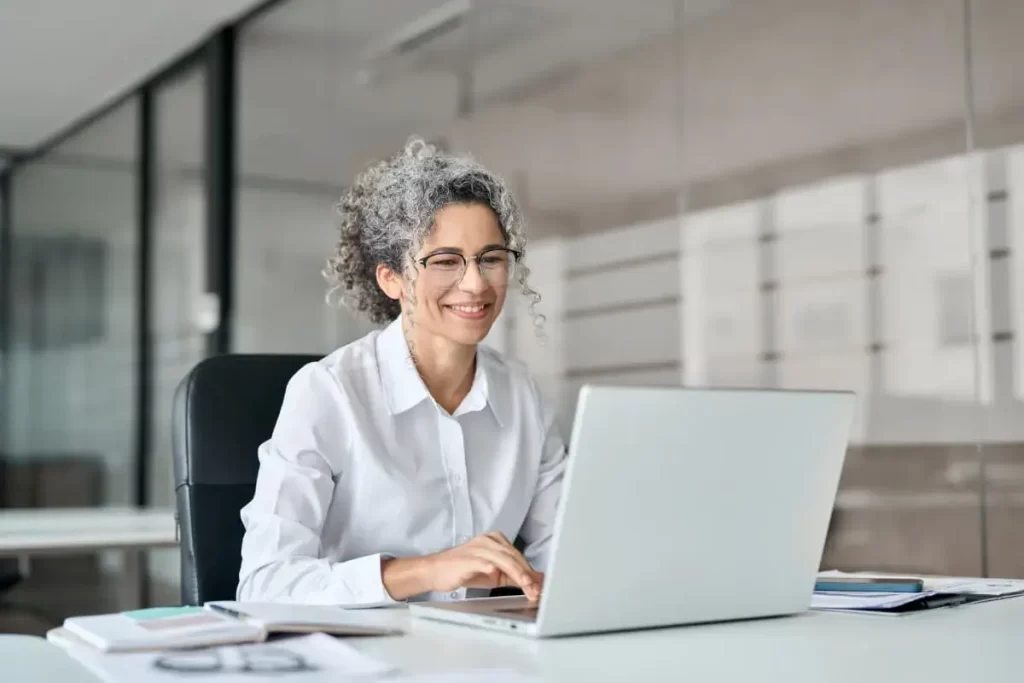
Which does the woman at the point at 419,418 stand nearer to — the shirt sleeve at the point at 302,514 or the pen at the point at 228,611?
the shirt sleeve at the point at 302,514

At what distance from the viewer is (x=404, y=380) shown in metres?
1.82

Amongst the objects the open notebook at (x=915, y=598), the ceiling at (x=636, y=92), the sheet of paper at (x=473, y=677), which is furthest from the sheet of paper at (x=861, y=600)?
the ceiling at (x=636, y=92)

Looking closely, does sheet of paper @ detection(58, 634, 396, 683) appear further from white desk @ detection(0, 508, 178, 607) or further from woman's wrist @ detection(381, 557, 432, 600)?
white desk @ detection(0, 508, 178, 607)

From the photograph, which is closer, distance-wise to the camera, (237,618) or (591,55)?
(237,618)

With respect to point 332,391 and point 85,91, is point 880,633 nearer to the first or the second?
point 332,391

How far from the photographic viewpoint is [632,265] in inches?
146

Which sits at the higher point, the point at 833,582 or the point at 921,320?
the point at 921,320

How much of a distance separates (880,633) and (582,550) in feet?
1.13

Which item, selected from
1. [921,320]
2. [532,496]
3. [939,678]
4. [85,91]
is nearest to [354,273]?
[532,496]

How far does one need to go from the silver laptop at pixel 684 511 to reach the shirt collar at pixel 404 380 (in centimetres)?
49

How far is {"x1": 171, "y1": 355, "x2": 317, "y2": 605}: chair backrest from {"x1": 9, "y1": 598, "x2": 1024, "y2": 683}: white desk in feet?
2.14

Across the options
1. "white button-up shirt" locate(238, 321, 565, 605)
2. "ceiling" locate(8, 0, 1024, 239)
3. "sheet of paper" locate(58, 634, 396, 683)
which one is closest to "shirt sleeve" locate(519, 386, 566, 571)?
"white button-up shirt" locate(238, 321, 565, 605)

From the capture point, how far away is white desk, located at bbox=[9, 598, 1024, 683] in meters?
1.03

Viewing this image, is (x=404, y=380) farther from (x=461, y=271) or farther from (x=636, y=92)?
(x=636, y=92)
